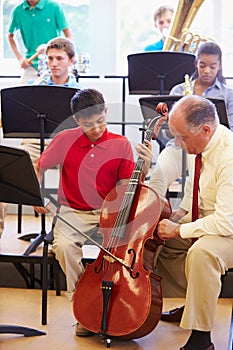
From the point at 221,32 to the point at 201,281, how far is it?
356 cm

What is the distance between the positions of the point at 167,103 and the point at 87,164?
1.63ft

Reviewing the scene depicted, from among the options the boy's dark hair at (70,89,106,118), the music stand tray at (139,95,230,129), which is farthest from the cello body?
the music stand tray at (139,95,230,129)

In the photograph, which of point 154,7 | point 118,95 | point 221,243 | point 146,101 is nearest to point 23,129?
point 146,101

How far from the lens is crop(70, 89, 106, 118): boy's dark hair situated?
3102 mm

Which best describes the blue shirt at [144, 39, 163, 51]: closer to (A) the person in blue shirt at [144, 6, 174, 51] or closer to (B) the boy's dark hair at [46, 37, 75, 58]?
(A) the person in blue shirt at [144, 6, 174, 51]

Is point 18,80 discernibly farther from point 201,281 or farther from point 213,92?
point 201,281

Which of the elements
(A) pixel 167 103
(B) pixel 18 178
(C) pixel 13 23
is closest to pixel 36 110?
(A) pixel 167 103

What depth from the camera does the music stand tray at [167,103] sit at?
3229 millimetres

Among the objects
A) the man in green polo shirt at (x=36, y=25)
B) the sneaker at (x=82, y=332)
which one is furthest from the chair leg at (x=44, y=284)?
Result: the man in green polo shirt at (x=36, y=25)

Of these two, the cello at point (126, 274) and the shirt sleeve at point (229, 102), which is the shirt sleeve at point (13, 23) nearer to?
the shirt sleeve at point (229, 102)

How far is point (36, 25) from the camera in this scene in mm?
5219

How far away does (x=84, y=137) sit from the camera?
324 centimetres

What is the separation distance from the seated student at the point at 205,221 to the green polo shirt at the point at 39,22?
107 inches

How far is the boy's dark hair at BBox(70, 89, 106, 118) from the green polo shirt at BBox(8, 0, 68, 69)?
6.89 ft
